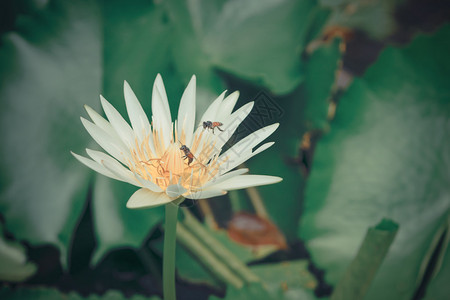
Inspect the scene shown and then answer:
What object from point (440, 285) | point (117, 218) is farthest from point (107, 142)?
point (440, 285)

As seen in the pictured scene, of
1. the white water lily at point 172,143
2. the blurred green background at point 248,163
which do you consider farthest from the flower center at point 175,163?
the blurred green background at point 248,163

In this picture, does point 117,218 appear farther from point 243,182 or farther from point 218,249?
point 243,182

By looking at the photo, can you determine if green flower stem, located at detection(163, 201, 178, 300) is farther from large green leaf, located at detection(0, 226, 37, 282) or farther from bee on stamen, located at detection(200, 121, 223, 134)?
large green leaf, located at detection(0, 226, 37, 282)

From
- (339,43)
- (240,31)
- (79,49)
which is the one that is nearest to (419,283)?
(339,43)

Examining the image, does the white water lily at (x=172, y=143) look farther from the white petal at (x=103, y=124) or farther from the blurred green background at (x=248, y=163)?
the blurred green background at (x=248, y=163)

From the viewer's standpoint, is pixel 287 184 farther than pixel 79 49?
Yes

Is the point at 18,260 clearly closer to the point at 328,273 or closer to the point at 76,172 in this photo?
the point at 76,172

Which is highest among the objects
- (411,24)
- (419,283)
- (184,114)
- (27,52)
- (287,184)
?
(411,24)
